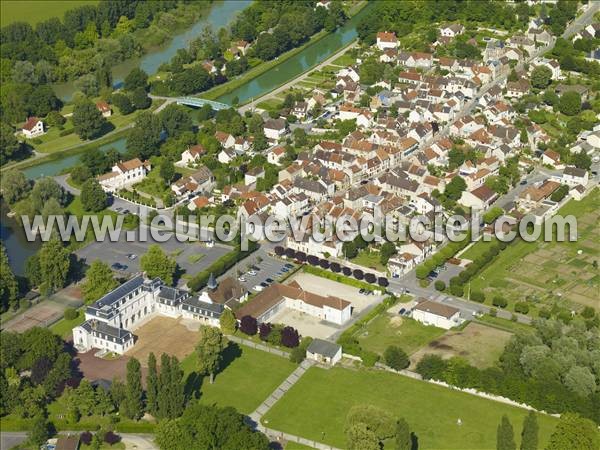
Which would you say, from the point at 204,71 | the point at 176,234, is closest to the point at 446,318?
the point at 176,234

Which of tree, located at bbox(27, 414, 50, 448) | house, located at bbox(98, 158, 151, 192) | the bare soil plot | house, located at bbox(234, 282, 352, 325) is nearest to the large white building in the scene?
the bare soil plot

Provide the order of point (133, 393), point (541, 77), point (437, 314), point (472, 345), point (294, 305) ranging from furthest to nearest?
point (541, 77) < point (294, 305) < point (437, 314) < point (472, 345) < point (133, 393)

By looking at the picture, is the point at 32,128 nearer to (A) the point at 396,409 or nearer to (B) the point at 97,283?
(B) the point at 97,283

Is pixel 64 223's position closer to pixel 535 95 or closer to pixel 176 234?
pixel 176 234

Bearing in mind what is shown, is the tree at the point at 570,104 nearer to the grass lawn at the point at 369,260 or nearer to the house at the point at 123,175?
the grass lawn at the point at 369,260

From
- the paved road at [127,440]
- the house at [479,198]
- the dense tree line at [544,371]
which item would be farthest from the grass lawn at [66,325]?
the house at [479,198]

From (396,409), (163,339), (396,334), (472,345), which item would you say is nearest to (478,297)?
(472,345)
